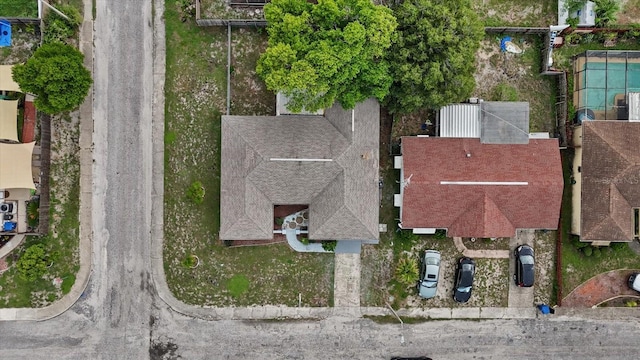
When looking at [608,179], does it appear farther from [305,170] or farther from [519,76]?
[305,170]

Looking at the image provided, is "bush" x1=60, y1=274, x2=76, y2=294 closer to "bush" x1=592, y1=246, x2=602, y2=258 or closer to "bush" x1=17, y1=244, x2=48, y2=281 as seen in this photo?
"bush" x1=17, y1=244, x2=48, y2=281

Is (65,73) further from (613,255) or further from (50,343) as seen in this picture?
(613,255)

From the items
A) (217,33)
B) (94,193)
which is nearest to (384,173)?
(217,33)

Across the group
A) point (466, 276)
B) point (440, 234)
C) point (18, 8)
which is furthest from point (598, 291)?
point (18, 8)

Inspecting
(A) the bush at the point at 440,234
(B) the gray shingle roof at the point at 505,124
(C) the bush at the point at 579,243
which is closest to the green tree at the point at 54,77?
(A) the bush at the point at 440,234

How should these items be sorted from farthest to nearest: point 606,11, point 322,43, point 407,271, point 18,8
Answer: point 18,8 → point 407,271 → point 606,11 → point 322,43

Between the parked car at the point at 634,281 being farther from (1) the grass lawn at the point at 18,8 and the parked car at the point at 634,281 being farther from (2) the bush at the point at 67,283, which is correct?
(1) the grass lawn at the point at 18,8
